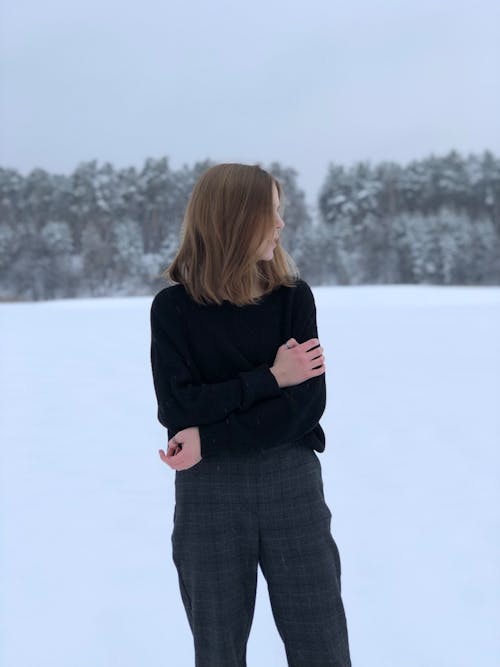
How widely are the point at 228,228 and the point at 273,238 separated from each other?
0.10m

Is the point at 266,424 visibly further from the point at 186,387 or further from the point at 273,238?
the point at 273,238

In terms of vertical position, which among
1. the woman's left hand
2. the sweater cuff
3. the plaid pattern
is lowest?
the plaid pattern

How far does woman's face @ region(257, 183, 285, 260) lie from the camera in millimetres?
1307

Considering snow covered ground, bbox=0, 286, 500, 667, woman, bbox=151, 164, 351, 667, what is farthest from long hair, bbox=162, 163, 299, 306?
snow covered ground, bbox=0, 286, 500, 667

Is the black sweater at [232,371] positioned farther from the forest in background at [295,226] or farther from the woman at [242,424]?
→ the forest in background at [295,226]

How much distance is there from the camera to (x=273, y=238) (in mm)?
1324

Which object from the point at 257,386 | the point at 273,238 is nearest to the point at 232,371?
the point at 257,386

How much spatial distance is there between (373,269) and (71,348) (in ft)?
77.8

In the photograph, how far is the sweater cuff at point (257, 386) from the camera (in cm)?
124

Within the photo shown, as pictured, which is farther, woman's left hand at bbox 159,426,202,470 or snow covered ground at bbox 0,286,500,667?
snow covered ground at bbox 0,286,500,667

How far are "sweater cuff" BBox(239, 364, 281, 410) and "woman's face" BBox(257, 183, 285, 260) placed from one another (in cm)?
22

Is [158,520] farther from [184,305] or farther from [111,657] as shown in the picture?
[184,305]

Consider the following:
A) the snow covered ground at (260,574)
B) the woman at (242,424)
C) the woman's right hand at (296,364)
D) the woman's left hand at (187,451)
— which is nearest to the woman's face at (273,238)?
the woman at (242,424)

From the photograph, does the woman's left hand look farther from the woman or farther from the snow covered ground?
the snow covered ground
